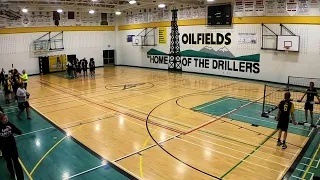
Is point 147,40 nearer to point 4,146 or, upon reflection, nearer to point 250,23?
point 250,23

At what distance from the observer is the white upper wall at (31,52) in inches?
1051

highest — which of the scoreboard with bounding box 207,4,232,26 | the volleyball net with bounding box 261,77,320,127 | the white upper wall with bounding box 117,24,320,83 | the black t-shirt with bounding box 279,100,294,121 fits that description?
the scoreboard with bounding box 207,4,232,26

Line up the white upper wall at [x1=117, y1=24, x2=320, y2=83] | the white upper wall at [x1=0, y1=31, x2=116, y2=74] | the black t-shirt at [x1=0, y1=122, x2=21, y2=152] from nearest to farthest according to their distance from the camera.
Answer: the black t-shirt at [x1=0, y1=122, x2=21, y2=152] → the white upper wall at [x1=117, y1=24, x2=320, y2=83] → the white upper wall at [x1=0, y1=31, x2=116, y2=74]

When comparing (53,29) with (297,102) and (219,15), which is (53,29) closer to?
(219,15)

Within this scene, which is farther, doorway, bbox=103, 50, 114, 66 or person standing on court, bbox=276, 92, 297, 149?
doorway, bbox=103, 50, 114, 66

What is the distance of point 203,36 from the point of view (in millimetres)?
25344

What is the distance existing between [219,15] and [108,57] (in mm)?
16732

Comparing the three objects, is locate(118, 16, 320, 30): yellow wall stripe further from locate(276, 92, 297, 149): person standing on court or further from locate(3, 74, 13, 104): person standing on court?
locate(3, 74, 13, 104): person standing on court

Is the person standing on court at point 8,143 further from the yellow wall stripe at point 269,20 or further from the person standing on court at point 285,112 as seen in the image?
the yellow wall stripe at point 269,20

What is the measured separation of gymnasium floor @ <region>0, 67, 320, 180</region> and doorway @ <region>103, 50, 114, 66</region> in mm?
17050

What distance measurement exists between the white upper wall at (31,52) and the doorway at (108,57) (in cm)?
55

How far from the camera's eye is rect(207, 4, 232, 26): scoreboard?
903 inches

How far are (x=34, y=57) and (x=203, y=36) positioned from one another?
17.4 meters

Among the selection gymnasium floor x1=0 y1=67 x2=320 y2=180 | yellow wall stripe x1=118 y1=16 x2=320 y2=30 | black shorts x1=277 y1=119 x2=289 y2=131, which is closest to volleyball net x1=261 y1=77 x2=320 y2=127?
gymnasium floor x1=0 y1=67 x2=320 y2=180
